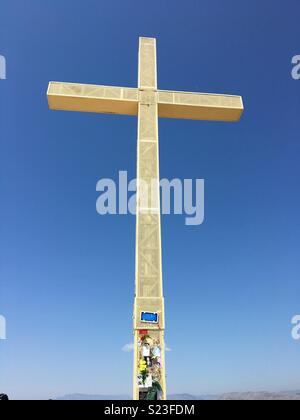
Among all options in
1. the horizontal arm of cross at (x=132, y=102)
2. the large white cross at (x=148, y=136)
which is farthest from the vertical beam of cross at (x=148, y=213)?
the horizontal arm of cross at (x=132, y=102)

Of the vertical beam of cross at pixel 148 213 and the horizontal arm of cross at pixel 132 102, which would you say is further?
the horizontal arm of cross at pixel 132 102

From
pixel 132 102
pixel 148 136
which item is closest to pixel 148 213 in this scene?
pixel 148 136

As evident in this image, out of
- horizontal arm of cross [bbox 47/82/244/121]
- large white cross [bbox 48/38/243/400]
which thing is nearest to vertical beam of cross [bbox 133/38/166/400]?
large white cross [bbox 48/38/243/400]

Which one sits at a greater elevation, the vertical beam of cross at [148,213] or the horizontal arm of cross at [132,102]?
the horizontal arm of cross at [132,102]

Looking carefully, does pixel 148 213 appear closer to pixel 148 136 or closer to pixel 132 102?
Result: pixel 148 136

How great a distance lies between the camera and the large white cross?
494 inches

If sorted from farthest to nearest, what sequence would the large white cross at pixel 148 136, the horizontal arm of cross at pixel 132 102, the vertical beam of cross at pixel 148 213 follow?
1. the horizontal arm of cross at pixel 132 102
2. the vertical beam of cross at pixel 148 213
3. the large white cross at pixel 148 136

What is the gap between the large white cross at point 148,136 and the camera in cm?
A: 1255

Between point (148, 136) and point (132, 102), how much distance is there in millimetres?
1643

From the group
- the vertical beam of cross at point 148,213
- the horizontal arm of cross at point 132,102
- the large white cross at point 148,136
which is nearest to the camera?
the large white cross at point 148,136

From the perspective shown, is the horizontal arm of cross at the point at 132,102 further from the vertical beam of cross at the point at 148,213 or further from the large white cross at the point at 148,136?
the vertical beam of cross at the point at 148,213

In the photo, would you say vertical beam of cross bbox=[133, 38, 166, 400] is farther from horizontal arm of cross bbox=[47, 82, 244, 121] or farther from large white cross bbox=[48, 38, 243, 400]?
horizontal arm of cross bbox=[47, 82, 244, 121]
